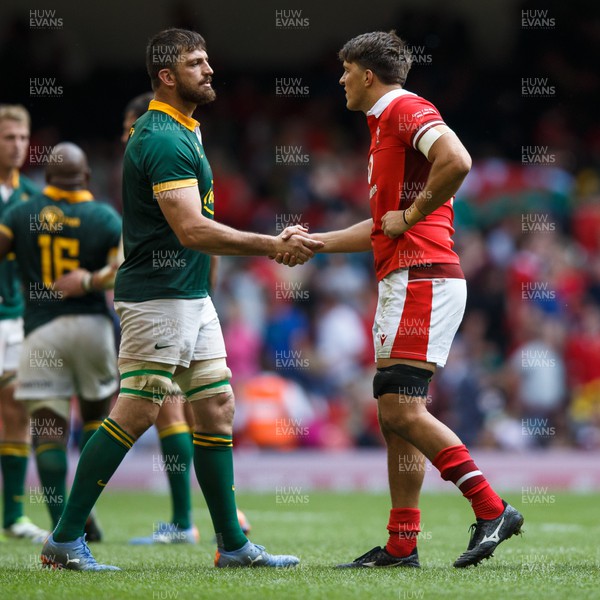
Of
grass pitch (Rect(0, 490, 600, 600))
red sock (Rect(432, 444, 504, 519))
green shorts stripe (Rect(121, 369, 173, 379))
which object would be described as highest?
green shorts stripe (Rect(121, 369, 173, 379))

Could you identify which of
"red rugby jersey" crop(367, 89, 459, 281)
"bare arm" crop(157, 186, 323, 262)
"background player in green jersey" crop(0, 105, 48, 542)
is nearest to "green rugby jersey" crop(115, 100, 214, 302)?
"bare arm" crop(157, 186, 323, 262)

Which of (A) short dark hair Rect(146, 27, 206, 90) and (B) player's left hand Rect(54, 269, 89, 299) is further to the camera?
Answer: (B) player's left hand Rect(54, 269, 89, 299)

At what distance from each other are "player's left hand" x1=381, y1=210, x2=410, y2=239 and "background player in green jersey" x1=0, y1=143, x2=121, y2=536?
218cm

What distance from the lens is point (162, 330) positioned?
495 centimetres

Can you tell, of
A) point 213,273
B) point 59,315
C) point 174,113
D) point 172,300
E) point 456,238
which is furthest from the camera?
point 456,238

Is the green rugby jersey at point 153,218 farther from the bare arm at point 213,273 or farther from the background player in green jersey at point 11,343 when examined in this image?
the background player in green jersey at point 11,343

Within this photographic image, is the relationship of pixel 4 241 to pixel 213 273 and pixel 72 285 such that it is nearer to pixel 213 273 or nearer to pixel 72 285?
pixel 72 285

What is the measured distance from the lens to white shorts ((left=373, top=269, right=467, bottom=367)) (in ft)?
16.1

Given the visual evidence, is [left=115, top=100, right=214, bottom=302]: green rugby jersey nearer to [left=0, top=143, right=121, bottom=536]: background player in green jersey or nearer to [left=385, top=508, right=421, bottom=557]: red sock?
[left=385, top=508, right=421, bottom=557]: red sock

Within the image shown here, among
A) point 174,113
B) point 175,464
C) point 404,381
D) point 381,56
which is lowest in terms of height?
point 175,464

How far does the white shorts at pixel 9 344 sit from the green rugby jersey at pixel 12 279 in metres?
0.06

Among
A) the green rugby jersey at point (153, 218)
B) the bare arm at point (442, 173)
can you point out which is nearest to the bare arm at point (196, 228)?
the green rugby jersey at point (153, 218)

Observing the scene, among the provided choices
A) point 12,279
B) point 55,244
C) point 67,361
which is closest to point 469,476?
point 67,361

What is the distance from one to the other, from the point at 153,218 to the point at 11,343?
3.02 m
